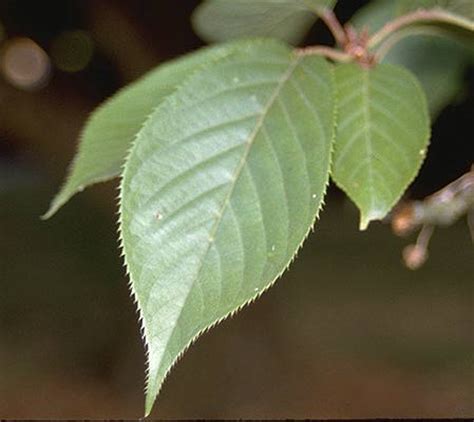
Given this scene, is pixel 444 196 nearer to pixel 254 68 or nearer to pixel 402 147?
pixel 402 147

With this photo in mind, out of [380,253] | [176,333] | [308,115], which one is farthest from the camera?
[380,253]

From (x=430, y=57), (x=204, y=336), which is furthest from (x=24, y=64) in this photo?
(x=430, y=57)

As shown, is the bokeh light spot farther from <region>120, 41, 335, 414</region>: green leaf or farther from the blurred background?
<region>120, 41, 335, 414</region>: green leaf

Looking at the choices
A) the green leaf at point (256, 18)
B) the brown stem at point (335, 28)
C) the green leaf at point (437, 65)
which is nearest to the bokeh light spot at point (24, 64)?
the green leaf at point (256, 18)

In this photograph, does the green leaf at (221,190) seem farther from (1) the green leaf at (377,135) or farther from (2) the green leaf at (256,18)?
(2) the green leaf at (256,18)

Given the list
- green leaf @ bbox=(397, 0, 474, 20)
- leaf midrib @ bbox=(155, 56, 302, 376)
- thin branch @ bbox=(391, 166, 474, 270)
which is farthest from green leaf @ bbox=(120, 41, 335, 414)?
thin branch @ bbox=(391, 166, 474, 270)

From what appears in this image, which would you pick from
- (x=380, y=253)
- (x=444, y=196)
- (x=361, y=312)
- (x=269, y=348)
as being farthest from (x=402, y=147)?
(x=380, y=253)
